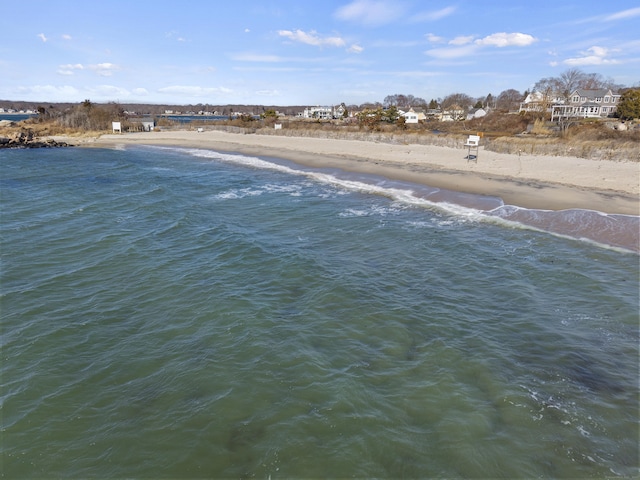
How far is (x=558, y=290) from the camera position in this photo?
11992mm

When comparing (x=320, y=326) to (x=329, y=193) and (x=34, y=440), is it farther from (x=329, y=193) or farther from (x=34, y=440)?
(x=329, y=193)

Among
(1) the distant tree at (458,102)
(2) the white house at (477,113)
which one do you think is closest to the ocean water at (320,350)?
(2) the white house at (477,113)

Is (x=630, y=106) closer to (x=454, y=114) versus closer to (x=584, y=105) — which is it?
(x=584, y=105)

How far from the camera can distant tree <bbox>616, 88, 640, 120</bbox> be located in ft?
214

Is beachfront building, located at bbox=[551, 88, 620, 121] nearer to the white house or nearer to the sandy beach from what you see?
the white house

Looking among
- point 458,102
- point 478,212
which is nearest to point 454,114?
point 458,102

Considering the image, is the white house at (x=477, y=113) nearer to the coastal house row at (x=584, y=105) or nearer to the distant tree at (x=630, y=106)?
the coastal house row at (x=584, y=105)

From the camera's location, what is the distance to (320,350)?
30.2 ft

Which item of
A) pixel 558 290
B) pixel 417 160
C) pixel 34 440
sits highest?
pixel 417 160

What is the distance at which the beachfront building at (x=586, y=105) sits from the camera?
88025mm

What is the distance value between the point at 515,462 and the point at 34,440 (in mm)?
8526

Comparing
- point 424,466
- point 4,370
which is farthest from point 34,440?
point 424,466

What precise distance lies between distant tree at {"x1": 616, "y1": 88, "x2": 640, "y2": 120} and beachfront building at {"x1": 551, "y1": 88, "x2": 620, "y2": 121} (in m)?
18.4

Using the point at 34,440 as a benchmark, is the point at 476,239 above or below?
above
